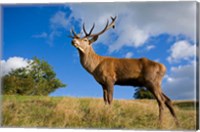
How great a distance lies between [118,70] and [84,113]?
2.60 feet

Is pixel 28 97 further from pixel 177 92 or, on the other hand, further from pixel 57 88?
pixel 177 92

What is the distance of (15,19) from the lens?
8984mm

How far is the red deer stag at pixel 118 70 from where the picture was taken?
8.62m

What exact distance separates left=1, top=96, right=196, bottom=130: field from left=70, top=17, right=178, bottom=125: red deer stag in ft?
0.50

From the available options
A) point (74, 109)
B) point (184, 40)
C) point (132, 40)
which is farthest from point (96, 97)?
point (184, 40)

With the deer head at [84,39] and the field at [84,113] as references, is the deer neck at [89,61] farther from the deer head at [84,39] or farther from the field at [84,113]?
the field at [84,113]

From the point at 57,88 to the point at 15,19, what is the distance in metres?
1.18

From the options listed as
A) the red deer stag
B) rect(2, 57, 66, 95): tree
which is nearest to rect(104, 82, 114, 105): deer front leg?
the red deer stag

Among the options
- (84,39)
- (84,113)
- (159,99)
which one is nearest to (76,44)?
(84,39)

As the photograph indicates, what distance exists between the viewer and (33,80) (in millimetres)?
9164

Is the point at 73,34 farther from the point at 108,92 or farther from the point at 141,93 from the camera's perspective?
the point at 141,93

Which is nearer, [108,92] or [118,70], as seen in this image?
[108,92]

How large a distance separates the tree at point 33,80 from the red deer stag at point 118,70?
20.4 inches

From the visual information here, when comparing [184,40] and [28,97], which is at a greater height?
[184,40]
